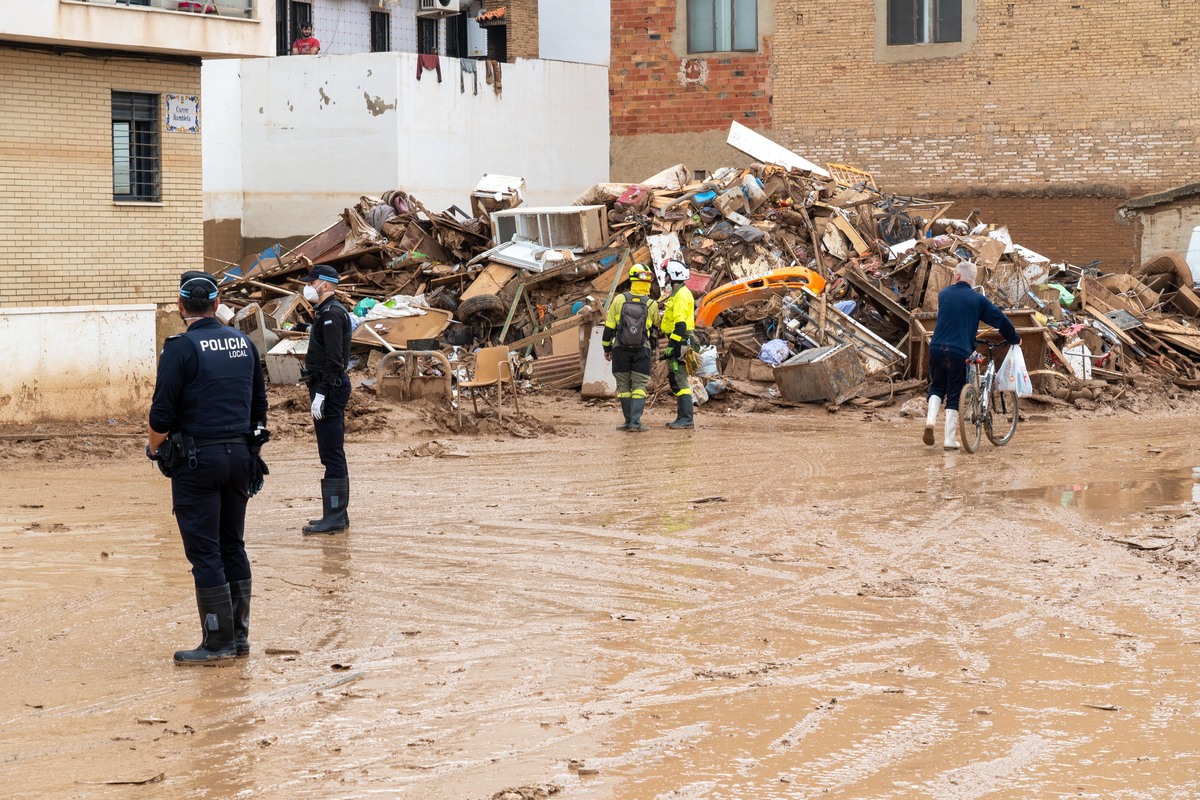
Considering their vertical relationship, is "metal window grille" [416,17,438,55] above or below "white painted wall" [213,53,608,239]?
above

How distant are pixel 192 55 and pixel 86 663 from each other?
11.8 m

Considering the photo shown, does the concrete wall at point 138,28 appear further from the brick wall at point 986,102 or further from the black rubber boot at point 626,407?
the brick wall at point 986,102

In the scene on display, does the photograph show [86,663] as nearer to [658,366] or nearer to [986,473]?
[986,473]

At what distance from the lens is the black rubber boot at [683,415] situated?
16188 millimetres

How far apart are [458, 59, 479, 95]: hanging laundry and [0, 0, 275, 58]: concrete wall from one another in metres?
11.5

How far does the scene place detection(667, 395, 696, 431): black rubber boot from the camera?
53.1 ft

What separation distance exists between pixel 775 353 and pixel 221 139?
49.2 feet

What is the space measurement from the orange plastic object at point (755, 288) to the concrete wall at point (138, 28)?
652cm

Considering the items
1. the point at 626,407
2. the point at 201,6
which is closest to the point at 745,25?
the point at 201,6

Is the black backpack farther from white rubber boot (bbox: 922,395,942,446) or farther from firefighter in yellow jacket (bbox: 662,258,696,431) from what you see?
white rubber boot (bbox: 922,395,942,446)

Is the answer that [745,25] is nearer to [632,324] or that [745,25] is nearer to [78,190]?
[632,324]

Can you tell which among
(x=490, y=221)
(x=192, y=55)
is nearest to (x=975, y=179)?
(x=490, y=221)

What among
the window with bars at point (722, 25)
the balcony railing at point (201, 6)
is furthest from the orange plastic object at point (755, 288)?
the window with bars at point (722, 25)

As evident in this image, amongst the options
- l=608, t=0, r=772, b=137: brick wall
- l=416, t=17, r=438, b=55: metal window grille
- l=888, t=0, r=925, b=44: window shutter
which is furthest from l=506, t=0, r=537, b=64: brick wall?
l=888, t=0, r=925, b=44: window shutter
